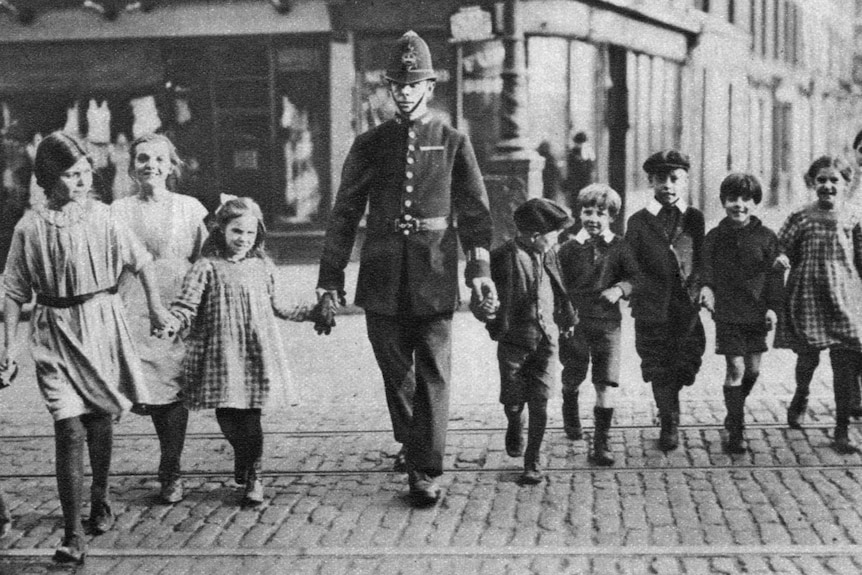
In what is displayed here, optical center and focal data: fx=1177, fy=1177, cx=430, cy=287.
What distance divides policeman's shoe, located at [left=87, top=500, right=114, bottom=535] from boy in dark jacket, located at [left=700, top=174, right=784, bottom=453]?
3175mm

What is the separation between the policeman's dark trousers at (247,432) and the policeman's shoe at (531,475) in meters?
1.29

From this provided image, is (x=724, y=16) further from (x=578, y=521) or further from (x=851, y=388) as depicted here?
(x=578, y=521)

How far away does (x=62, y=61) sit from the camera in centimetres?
1568

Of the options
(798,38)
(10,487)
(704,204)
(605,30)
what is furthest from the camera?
(798,38)

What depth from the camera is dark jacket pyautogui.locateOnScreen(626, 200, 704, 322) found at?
6.21 meters

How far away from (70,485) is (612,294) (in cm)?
281

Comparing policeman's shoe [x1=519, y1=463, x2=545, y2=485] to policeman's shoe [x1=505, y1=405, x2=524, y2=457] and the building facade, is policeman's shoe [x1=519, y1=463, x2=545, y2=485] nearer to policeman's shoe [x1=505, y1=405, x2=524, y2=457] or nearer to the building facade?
policeman's shoe [x1=505, y1=405, x2=524, y2=457]

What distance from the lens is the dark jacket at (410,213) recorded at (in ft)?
18.1

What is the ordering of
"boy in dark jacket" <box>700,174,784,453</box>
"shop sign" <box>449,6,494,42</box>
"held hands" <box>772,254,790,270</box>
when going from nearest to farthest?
"held hands" <box>772,254,790,270</box> < "boy in dark jacket" <box>700,174,784,453</box> < "shop sign" <box>449,6,494,42</box>

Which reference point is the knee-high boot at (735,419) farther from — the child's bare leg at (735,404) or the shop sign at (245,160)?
the shop sign at (245,160)

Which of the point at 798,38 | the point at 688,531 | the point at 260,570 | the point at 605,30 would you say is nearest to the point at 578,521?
the point at 688,531

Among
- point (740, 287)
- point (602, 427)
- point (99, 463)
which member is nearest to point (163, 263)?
point (99, 463)

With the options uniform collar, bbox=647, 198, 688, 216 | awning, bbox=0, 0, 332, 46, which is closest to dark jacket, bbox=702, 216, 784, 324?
uniform collar, bbox=647, 198, 688, 216

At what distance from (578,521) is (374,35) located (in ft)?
37.9
